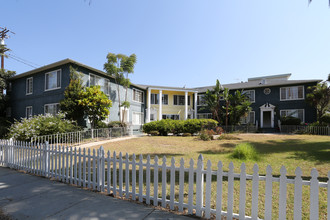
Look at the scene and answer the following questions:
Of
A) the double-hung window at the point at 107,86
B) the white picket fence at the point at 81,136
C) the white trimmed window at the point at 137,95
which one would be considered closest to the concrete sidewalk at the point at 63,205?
the white picket fence at the point at 81,136

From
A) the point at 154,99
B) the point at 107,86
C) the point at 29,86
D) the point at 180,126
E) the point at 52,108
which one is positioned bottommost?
the point at 180,126

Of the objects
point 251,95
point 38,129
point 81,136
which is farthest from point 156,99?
point 38,129

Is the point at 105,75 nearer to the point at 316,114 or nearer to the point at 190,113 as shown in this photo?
the point at 190,113

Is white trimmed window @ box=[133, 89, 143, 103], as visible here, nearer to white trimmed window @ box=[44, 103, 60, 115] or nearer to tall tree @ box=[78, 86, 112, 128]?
tall tree @ box=[78, 86, 112, 128]

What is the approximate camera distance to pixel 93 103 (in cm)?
1398

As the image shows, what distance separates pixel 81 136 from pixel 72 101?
Result: 3179 millimetres

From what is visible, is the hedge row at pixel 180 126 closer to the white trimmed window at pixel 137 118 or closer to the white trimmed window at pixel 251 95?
the white trimmed window at pixel 137 118

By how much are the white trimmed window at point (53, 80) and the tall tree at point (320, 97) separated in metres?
26.6

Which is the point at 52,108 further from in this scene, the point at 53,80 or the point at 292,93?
the point at 292,93

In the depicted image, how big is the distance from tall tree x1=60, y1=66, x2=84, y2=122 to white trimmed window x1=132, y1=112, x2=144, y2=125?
830 centimetres

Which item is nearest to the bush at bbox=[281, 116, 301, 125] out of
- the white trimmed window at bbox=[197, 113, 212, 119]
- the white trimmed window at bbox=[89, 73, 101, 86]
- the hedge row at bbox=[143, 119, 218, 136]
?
the white trimmed window at bbox=[197, 113, 212, 119]

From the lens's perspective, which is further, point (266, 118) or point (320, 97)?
point (266, 118)

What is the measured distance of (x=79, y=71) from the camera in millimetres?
15492

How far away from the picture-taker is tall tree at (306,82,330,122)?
741 inches
